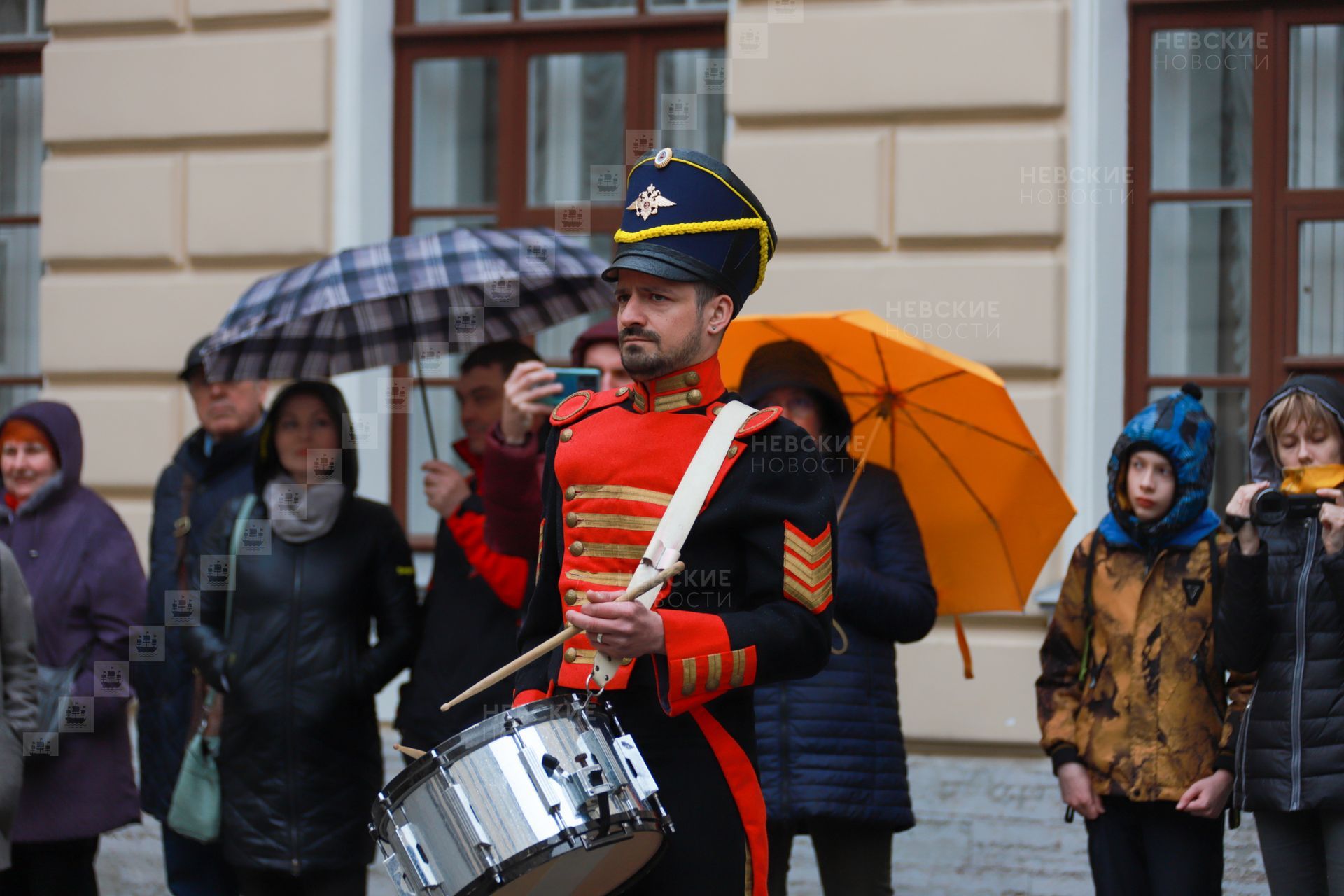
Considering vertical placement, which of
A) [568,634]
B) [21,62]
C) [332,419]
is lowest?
[568,634]

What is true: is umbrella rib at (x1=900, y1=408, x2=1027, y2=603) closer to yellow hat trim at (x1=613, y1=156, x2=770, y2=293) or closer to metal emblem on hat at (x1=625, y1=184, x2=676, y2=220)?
yellow hat trim at (x1=613, y1=156, x2=770, y2=293)

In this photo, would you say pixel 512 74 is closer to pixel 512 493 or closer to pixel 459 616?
pixel 459 616

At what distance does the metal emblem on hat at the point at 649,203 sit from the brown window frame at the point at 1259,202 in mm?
3728

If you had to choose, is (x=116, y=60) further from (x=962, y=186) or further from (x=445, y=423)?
(x=962, y=186)

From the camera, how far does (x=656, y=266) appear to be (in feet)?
8.51

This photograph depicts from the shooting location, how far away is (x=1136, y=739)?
12.8 feet

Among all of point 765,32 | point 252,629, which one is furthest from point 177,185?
point 252,629

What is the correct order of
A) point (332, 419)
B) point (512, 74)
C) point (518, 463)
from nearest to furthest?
point (518, 463) < point (332, 419) < point (512, 74)

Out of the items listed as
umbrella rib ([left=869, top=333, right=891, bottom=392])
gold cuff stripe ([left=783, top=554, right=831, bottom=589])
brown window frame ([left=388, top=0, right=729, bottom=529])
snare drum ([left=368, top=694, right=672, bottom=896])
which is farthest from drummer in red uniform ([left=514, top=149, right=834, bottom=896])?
brown window frame ([left=388, top=0, right=729, bottom=529])

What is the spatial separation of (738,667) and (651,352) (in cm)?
52

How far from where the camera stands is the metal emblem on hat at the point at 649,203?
2670mm

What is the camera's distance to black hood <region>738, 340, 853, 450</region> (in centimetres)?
406

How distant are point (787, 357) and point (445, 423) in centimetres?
321

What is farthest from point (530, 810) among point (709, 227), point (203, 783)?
point (203, 783)
